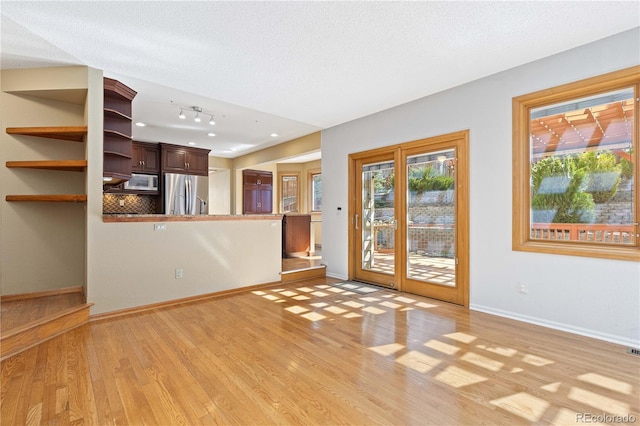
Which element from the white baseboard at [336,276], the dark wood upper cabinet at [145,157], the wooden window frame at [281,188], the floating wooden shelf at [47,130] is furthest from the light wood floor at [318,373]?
the wooden window frame at [281,188]

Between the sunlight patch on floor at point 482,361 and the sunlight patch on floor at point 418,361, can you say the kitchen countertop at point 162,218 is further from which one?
the sunlight patch on floor at point 482,361

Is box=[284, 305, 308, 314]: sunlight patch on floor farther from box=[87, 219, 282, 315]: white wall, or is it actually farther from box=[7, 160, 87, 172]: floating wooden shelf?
box=[7, 160, 87, 172]: floating wooden shelf

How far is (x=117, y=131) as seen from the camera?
3760 millimetres

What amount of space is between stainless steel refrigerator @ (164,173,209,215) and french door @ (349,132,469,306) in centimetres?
382

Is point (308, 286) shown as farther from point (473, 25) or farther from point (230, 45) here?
point (473, 25)

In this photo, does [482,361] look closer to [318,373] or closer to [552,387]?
[552,387]

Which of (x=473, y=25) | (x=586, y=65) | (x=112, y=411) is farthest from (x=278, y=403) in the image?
(x=586, y=65)

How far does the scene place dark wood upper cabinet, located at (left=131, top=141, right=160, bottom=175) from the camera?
6.40 metres

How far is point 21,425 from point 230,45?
3049 mm

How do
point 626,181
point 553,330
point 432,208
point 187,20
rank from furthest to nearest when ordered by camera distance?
point 432,208
point 553,330
point 626,181
point 187,20

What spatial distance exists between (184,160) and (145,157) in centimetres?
78

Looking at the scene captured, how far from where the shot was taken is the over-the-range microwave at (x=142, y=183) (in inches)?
247

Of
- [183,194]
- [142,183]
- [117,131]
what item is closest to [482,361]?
[117,131]

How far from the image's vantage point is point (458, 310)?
3.61 metres
